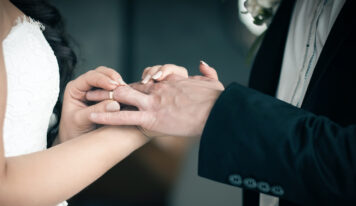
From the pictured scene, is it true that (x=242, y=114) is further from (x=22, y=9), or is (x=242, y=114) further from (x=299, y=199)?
(x=22, y=9)

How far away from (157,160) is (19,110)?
0.74 metres

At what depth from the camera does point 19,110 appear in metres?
0.58

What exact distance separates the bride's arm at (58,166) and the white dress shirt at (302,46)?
1.11 feet

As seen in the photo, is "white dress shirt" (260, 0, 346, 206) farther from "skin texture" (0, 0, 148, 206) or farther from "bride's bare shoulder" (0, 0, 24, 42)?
"bride's bare shoulder" (0, 0, 24, 42)

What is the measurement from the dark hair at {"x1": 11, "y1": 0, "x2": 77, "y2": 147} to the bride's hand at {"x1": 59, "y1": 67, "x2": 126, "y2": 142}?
72 millimetres

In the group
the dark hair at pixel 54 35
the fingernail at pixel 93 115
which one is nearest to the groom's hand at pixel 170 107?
the fingernail at pixel 93 115

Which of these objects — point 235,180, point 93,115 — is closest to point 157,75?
point 93,115

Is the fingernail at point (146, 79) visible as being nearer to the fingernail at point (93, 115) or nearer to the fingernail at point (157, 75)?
the fingernail at point (157, 75)

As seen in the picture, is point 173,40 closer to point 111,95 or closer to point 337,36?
point 111,95

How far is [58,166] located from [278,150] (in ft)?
1.07

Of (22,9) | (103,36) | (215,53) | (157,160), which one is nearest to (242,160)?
(22,9)

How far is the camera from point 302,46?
2.25ft

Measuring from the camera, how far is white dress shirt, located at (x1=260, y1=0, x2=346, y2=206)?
633 mm

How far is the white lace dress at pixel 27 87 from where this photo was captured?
0.57 m
